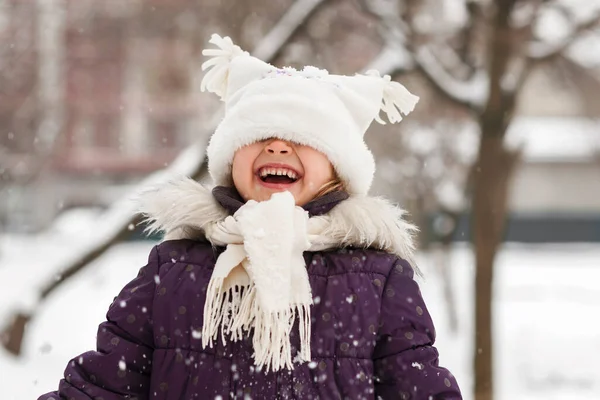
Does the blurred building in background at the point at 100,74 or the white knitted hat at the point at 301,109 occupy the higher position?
the blurred building in background at the point at 100,74

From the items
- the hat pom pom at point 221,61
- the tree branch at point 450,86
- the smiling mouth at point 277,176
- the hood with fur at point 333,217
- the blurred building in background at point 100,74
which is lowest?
the hood with fur at point 333,217

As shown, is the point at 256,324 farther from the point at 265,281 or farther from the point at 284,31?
the point at 284,31

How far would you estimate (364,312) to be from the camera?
1.87 m

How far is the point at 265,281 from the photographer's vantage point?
181cm

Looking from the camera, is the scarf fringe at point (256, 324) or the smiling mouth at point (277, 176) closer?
the scarf fringe at point (256, 324)

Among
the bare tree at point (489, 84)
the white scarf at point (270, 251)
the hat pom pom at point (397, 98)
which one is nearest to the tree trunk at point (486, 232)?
the bare tree at point (489, 84)

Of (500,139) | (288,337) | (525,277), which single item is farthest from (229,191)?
(525,277)

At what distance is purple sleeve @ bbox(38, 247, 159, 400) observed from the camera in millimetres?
1904

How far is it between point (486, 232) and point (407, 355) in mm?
4608

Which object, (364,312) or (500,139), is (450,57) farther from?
(364,312)

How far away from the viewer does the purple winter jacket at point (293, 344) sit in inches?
71.5

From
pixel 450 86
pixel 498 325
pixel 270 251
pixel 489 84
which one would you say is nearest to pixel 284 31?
pixel 450 86

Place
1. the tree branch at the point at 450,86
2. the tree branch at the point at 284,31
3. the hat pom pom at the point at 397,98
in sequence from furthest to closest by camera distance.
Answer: the tree branch at the point at 450,86
the tree branch at the point at 284,31
the hat pom pom at the point at 397,98

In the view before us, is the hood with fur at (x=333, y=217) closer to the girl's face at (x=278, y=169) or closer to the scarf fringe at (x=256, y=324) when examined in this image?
the girl's face at (x=278, y=169)
